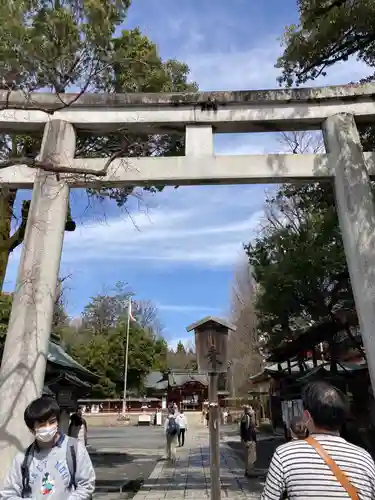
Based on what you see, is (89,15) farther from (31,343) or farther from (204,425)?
(204,425)

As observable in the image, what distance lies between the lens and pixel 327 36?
26.2 ft

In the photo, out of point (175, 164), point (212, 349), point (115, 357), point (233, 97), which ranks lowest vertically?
point (212, 349)

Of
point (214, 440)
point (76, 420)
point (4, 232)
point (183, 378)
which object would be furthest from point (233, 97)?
point (183, 378)

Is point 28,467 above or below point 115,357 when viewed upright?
below

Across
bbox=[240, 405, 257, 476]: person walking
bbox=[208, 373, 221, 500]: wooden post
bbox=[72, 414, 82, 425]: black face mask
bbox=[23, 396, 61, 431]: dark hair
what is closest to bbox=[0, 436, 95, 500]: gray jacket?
bbox=[23, 396, 61, 431]: dark hair

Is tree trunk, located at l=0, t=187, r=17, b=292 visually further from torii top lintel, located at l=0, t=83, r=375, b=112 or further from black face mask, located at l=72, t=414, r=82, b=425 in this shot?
torii top lintel, located at l=0, t=83, r=375, b=112

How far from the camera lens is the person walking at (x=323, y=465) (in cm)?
205

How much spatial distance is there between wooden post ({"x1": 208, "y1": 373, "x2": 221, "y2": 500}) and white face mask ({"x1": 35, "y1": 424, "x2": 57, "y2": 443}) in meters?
3.87

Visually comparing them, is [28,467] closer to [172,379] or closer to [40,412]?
[40,412]

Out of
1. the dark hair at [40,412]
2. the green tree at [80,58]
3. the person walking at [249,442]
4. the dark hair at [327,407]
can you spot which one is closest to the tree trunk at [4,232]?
the green tree at [80,58]

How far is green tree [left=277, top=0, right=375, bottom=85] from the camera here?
7.56 m

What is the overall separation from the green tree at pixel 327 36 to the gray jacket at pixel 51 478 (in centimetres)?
777

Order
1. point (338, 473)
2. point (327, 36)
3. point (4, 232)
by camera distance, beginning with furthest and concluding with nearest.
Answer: point (4, 232) → point (327, 36) → point (338, 473)

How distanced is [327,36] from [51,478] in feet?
26.4
